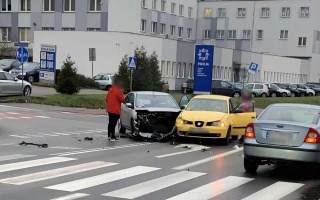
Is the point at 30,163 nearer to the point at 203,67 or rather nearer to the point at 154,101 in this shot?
the point at 154,101

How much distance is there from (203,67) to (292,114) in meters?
15.7

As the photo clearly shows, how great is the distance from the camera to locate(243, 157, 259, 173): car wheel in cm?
1039

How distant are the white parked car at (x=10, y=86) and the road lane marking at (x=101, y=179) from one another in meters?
18.9

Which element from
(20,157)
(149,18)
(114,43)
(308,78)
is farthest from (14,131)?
(308,78)

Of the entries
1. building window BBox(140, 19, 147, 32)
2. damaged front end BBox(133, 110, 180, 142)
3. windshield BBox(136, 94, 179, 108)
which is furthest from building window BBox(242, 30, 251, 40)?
damaged front end BBox(133, 110, 180, 142)

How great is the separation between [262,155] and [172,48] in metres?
42.3

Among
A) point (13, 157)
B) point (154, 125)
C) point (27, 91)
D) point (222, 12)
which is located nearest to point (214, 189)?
point (13, 157)

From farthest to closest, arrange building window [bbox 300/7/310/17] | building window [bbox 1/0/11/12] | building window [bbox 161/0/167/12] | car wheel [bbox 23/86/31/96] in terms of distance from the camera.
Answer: building window [bbox 300/7/310/17] → building window [bbox 161/0/167/12] → building window [bbox 1/0/11/12] → car wheel [bbox 23/86/31/96]

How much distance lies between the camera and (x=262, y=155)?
984cm

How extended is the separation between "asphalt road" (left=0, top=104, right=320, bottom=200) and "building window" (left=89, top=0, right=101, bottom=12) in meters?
41.0

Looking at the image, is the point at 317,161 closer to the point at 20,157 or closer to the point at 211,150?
the point at 211,150

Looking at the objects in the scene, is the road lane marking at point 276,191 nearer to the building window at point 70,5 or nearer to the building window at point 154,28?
the building window at point 70,5

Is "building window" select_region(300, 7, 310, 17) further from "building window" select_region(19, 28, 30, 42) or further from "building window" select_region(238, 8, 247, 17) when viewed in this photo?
"building window" select_region(19, 28, 30, 42)

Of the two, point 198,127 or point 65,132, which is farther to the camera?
point 65,132
